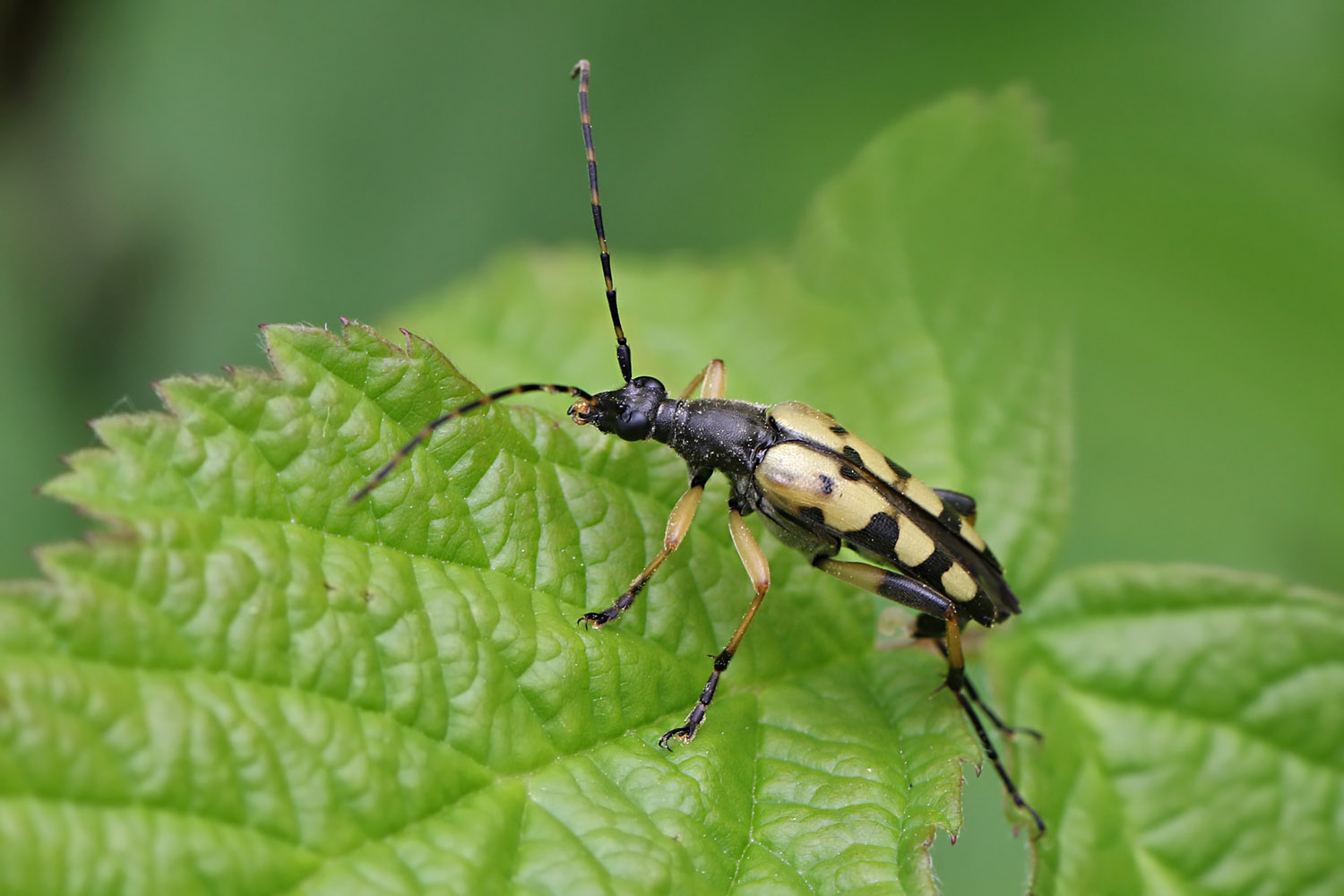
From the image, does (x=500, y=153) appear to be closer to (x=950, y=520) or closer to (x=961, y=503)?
(x=961, y=503)

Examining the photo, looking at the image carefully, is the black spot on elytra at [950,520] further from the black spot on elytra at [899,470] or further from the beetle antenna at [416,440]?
the beetle antenna at [416,440]

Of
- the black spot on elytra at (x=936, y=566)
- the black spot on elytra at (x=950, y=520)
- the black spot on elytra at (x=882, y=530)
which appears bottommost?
the black spot on elytra at (x=936, y=566)

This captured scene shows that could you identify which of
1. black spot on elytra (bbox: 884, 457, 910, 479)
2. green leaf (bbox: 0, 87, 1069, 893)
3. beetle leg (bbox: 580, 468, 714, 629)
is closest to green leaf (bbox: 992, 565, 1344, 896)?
green leaf (bbox: 0, 87, 1069, 893)

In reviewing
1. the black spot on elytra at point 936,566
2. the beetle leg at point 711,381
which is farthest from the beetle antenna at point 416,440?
the black spot on elytra at point 936,566

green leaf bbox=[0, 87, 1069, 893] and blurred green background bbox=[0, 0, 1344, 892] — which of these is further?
blurred green background bbox=[0, 0, 1344, 892]

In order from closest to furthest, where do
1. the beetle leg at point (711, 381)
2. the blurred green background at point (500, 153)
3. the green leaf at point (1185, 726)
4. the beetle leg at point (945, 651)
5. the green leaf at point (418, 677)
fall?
the green leaf at point (418, 677) < the green leaf at point (1185, 726) < the beetle leg at point (945, 651) < the beetle leg at point (711, 381) < the blurred green background at point (500, 153)

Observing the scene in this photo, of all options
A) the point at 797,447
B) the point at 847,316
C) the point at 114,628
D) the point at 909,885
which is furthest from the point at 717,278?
the point at 114,628

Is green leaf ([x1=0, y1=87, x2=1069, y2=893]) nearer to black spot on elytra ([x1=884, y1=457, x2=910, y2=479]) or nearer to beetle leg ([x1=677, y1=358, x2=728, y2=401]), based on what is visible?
black spot on elytra ([x1=884, y1=457, x2=910, y2=479])

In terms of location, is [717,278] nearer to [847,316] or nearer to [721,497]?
[847,316]
